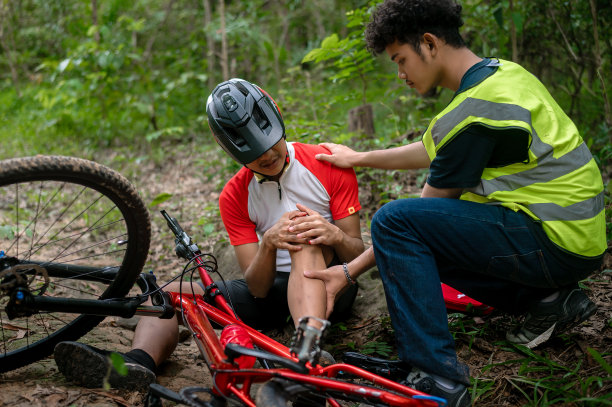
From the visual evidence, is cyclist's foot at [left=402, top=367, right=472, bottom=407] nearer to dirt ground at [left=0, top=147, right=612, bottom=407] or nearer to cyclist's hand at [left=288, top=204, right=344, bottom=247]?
dirt ground at [left=0, top=147, right=612, bottom=407]

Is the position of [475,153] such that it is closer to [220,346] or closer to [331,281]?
[331,281]

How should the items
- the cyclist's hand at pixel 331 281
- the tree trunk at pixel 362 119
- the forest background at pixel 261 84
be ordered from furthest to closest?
the tree trunk at pixel 362 119 < the forest background at pixel 261 84 < the cyclist's hand at pixel 331 281

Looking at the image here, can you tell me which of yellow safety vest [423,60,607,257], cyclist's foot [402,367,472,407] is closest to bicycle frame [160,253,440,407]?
cyclist's foot [402,367,472,407]

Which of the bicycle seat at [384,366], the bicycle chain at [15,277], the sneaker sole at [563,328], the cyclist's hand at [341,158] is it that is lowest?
the sneaker sole at [563,328]

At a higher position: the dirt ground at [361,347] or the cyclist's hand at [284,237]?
the cyclist's hand at [284,237]

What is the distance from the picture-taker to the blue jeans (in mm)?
1905

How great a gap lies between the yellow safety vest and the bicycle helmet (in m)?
0.84

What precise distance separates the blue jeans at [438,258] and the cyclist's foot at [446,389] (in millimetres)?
29

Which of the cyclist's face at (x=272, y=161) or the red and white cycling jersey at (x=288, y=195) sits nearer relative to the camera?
the cyclist's face at (x=272, y=161)

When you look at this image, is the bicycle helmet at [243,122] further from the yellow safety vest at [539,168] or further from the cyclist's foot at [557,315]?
the cyclist's foot at [557,315]

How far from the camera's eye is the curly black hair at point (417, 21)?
2.12 m

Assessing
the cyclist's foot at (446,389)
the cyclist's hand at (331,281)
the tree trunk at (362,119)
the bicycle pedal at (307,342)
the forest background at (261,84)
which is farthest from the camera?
the tree trunk at (362,119)

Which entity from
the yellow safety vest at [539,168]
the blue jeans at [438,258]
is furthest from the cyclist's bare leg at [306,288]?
the yellow safety vest at [539,168]

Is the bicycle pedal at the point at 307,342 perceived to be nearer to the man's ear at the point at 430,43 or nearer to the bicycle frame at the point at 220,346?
the bicycle frame at the point at 220,346
